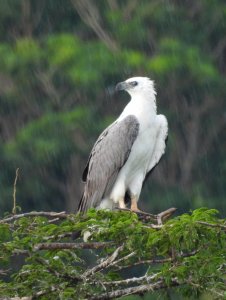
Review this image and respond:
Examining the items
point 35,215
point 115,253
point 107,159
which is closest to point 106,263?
point 115,253

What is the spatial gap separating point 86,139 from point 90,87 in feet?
2.52

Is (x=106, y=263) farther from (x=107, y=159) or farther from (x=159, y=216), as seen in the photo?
(x=107, y=159)

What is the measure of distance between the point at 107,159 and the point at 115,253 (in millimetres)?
2305

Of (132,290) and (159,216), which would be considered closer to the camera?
(132,290)

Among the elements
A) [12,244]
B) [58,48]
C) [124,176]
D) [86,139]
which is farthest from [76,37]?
[12,244]

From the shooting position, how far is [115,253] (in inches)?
258

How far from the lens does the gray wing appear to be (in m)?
8.61

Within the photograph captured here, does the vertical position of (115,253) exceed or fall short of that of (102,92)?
it exceeds it

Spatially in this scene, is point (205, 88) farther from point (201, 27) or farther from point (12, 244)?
point (12, 244)

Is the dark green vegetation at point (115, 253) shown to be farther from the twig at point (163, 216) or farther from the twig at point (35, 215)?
the twig at point (163, 216)

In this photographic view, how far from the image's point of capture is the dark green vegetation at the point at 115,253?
6215 millimetres

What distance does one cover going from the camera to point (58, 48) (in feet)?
53.5

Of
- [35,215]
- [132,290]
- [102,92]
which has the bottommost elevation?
[102,92]

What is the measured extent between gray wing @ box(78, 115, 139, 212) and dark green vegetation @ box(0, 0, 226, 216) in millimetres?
6574
